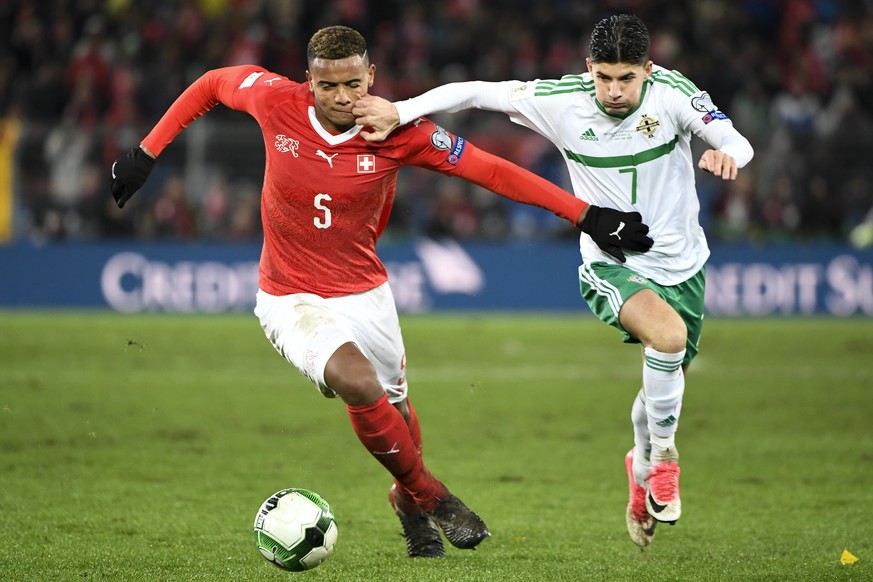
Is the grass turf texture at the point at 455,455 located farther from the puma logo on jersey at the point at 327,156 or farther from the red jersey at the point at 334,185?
the puma logo on jersey at the point at 327,156

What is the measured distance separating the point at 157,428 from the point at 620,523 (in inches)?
165

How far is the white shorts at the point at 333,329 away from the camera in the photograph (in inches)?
214

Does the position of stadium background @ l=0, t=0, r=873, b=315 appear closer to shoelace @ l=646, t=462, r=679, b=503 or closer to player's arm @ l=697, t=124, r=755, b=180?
player's arm @ l=697, t=124, r=755, b=180

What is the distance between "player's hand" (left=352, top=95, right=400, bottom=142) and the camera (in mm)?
5535

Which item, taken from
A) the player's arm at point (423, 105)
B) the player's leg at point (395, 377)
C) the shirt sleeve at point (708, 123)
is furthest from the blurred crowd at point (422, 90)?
the player's leg at point (395, 377)

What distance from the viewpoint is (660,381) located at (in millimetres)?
5664

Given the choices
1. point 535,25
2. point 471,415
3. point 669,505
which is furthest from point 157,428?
point 535,25

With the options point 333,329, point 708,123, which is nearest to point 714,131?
point 708,123

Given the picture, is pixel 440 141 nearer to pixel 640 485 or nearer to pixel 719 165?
pixel 719 165

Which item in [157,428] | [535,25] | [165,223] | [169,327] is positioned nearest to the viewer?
[157,428]

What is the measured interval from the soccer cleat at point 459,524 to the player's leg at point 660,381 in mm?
776

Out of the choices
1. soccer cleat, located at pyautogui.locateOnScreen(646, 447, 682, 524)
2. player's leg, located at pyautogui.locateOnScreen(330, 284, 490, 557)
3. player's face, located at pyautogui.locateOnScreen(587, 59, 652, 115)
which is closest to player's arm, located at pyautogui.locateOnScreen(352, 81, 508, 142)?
player's face, located at pyautogui.locateOnScreen(587, 59, 652, 115)

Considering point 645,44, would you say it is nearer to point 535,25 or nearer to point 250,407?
point 250,407

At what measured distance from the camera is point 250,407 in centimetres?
1062
